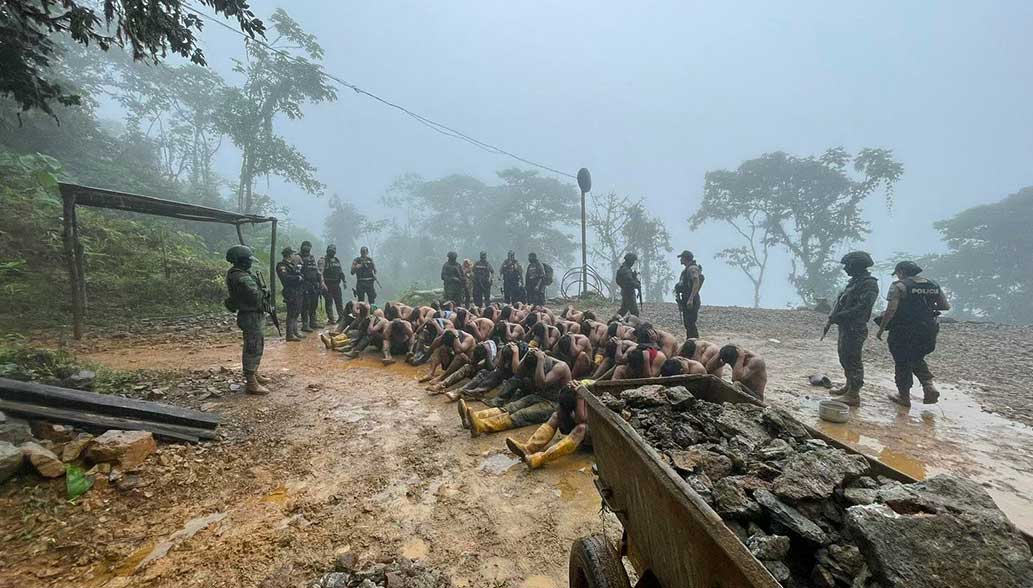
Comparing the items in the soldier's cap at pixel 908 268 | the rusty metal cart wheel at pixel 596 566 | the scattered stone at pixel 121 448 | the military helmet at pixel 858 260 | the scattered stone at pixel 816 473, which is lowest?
the scattered stone at pixel 121 448

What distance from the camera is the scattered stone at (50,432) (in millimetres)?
4023

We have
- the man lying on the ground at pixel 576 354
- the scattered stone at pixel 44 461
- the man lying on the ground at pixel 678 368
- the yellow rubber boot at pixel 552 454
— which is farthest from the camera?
the man lying on the ground at pixel 576 354

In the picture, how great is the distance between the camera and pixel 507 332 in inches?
334

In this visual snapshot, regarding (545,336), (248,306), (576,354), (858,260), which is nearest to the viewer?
(858,260)

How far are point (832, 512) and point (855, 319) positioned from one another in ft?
19.6

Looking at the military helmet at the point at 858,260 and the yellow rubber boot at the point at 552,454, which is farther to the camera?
the military helmet at the point at 858,260

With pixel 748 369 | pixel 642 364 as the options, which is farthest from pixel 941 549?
pixel 748 369

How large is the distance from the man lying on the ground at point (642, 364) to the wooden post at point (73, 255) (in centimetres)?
1048

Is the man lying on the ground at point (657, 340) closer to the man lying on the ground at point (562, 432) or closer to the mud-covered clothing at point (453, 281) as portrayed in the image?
the man lying on the ground at point (562, 432)

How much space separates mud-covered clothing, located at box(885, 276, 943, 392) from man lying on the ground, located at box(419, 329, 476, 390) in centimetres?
671

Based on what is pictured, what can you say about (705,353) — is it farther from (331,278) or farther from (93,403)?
(331,278)

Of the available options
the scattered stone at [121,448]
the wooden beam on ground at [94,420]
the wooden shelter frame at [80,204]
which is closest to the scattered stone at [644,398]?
the scattered stone at [121,448]

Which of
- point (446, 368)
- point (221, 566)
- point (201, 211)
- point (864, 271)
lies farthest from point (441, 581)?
point (201, 211)

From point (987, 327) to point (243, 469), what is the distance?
2013cm
